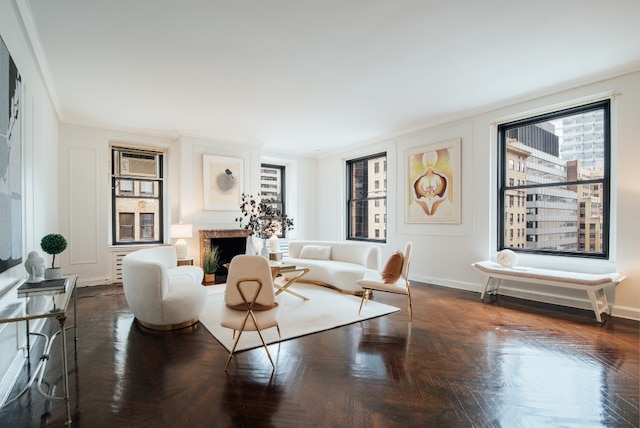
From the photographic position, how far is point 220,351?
2945mm

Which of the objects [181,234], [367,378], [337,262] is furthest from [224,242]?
[367,378]

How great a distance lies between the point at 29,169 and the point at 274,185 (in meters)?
5.66

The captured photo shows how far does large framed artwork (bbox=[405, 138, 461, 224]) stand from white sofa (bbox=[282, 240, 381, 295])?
124 centimetres

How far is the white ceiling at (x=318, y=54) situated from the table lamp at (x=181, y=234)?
1971 mm

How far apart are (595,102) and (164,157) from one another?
24.5 feet

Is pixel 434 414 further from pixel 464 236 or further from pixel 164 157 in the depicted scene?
pixel 164 157

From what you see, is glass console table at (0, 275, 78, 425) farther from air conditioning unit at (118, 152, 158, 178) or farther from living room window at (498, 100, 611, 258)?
living room window at (498, 100, 611, 258)

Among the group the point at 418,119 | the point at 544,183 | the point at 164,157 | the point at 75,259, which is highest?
the point at 418,119

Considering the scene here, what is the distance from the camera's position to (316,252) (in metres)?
6.17

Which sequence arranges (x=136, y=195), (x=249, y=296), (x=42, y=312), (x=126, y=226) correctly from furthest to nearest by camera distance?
(x=136, y=195) → (x=126, y=226) → (x=249, y=296) → (x=42, y=312)

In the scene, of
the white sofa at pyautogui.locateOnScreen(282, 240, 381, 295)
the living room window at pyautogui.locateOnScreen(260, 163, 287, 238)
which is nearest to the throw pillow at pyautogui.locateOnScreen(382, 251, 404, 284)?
the white sofa at pyautogui.locateOnScreen(282, 240, 381, 295)

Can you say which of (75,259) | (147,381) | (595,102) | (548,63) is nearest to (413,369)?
(147,381)

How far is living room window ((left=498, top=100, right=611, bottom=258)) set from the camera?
13.6 ft

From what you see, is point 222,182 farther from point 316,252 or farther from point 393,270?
point 393,270
